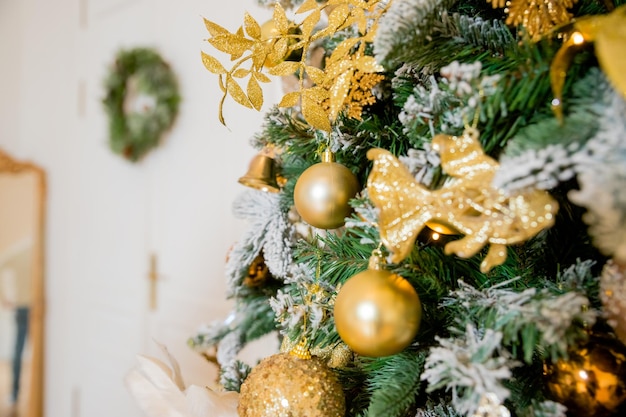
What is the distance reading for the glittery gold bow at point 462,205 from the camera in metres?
0.30

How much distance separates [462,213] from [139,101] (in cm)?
132

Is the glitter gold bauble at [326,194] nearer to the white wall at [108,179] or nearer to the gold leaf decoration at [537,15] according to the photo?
the gold leaf decoration at [537,15]

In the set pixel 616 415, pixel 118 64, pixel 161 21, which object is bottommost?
pixel 616 415

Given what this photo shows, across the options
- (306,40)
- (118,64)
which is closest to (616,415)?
(306,40)

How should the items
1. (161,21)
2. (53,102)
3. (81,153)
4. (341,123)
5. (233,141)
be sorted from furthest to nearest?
(53,102) → (81,153) → (161,21) → (233,141) → (341,123)

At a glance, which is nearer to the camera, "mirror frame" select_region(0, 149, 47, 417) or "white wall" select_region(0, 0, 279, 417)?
"white wall" select_region(0, 0, 279, 417)

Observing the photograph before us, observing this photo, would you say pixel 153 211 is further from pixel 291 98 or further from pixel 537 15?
pixel 537 15

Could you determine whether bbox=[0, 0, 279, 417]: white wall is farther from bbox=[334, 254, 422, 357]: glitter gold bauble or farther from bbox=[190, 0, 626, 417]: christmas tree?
bbox=[334, 254, 422, 357]: glitter gold bauble

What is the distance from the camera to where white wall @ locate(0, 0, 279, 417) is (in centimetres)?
117

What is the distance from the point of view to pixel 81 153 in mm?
1738

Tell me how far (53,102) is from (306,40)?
1.76 meters

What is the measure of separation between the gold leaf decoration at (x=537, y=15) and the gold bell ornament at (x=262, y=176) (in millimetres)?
325

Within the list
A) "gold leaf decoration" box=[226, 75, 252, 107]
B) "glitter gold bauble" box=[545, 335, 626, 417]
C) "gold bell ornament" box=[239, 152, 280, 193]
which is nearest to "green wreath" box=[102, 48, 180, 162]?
"gold bell ornament" box=[239, 152, 280, 193]

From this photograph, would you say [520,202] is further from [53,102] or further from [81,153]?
[53,102]
